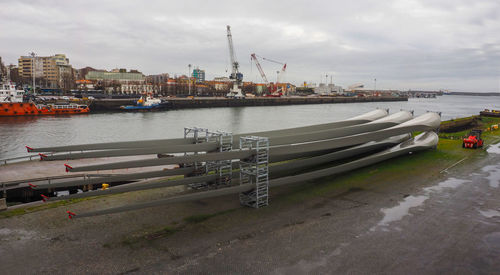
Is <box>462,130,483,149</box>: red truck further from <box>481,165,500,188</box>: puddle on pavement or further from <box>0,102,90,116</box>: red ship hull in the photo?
<box>0,102,90,116</box>: red ship hull

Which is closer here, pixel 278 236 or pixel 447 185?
pixel 278 236

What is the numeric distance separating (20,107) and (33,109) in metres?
1.85

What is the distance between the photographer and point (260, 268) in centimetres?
703

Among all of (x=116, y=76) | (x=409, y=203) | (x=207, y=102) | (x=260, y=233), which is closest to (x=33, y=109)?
(x=207, y=102)

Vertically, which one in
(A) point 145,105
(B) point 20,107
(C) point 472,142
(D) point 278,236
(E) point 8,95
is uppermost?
(E) point 8,95

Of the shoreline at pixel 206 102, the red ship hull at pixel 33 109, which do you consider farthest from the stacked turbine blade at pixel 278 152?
the shoreline at pixel 206 102

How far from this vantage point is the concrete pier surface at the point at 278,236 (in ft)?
23.4

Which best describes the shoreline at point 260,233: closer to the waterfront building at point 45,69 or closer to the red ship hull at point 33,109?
the red ship hull at point 33,109

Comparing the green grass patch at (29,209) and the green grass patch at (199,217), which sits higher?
the green grass patch at (29,209)

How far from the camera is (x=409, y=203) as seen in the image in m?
11.4

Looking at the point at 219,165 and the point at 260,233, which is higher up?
the point at 219,165

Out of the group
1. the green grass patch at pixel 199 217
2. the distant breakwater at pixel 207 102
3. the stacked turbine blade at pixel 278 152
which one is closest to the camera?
the stacked turbine blade at pixel 278 152

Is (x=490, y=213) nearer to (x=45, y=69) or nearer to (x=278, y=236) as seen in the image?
(x=278, y=236)

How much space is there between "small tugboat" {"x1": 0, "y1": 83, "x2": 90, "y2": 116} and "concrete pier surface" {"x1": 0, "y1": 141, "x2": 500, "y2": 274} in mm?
53430
